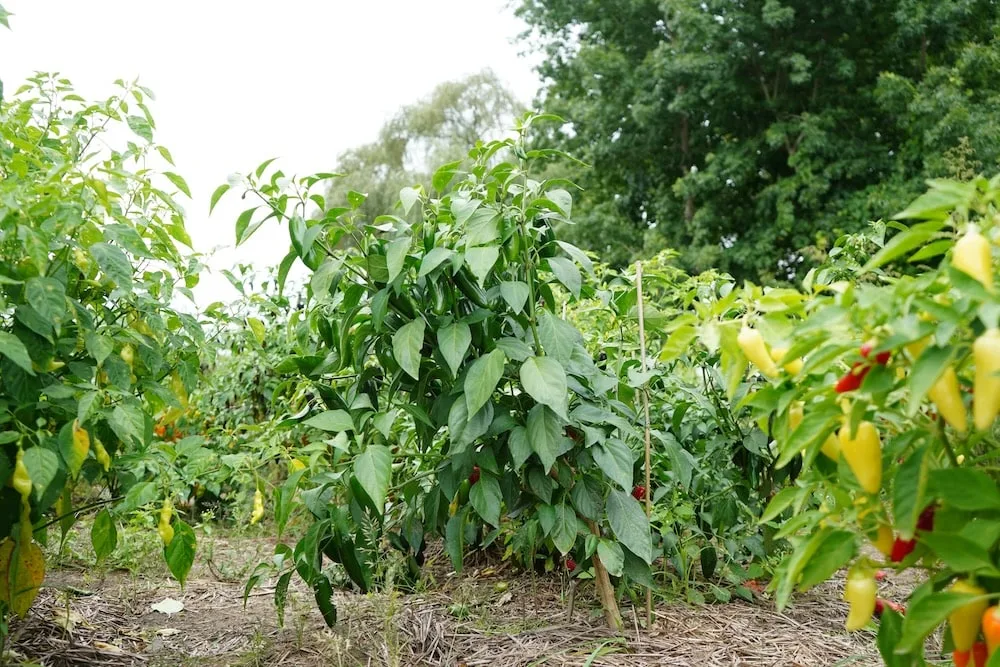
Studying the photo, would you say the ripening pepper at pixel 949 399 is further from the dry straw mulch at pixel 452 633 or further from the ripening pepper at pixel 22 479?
the ripening pepper at pixel 22 479

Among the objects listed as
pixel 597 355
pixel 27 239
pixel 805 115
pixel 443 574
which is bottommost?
pixel 443 574

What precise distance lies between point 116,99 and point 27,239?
0.55m

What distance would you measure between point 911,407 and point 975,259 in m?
0.16

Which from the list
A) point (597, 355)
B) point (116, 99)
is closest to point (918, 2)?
point (597, 355)

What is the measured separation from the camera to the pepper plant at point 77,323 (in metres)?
1.47

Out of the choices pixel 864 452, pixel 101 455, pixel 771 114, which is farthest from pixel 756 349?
pixel 771 114

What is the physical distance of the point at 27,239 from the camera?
1430 mm

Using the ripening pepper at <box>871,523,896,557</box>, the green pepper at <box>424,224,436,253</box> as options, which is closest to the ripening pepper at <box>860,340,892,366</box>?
the ripening pepper at <box>871,523,896,557</box>

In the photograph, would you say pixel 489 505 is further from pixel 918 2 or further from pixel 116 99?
pixel 918 2

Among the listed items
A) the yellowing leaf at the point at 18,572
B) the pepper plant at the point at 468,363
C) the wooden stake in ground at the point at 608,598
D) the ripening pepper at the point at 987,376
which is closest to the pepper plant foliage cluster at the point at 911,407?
the ripening pepper at the point at 987,376

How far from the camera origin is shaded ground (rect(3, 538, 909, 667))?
6.25 feet

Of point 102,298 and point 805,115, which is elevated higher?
point 805,115

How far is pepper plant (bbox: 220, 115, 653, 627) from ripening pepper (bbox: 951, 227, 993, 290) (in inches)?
32.9

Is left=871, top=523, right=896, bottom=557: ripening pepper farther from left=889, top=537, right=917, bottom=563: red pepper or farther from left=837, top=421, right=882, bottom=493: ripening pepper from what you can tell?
left=837, top=421, right=882, bottom=493: ripening pepper
